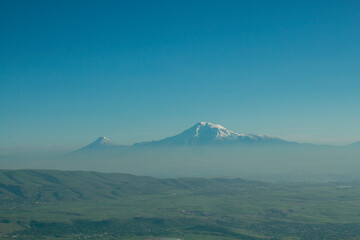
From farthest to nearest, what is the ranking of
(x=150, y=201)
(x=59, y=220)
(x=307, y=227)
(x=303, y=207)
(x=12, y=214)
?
(x=150, y=201), (x=303, y=207), (x=12, y=214), (x=59, y=220), (x=307, y=227)

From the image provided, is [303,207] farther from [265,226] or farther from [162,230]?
[162,230]

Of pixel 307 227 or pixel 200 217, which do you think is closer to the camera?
pixel 307 227

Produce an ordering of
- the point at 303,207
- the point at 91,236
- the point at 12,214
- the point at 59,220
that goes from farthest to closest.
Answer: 1. the point at 303,207
2. the point at 12,214
3. the point at 59,220
4. the point at 91,236

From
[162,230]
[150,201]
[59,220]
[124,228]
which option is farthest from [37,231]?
[150,201]

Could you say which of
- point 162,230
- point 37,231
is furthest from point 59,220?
point 162,230

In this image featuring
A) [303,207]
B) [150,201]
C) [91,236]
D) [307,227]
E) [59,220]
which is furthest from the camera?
[150,201]

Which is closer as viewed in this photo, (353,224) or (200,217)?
(353,224)

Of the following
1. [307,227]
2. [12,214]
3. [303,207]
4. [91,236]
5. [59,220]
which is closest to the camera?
[91,236]

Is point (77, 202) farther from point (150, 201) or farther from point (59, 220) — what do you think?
point (59, 220)
